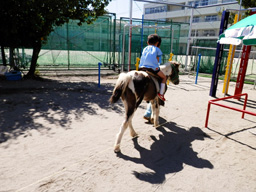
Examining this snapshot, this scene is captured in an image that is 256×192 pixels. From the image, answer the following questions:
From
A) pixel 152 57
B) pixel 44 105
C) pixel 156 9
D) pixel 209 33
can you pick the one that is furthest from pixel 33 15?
pixel 156 9

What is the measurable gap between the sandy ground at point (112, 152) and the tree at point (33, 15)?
354 cm

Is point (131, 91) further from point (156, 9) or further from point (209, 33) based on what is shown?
point (156, 9)

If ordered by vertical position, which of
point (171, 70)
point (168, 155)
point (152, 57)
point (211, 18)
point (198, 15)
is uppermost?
point (198, 15)

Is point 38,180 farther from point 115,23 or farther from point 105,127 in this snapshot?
point 115,23

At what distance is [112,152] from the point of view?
3.45 metres

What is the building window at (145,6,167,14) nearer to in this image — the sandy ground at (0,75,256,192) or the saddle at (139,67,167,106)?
the sandy ground at (0,75,256,192)

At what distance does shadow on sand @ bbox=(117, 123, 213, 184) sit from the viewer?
294 cm

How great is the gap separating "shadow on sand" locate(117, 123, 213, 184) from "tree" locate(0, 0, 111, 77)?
695 centimetres

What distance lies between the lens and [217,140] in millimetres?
4113

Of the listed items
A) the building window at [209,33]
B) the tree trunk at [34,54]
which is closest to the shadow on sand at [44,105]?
the tree trunk at [34,54]

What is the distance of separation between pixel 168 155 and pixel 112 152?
3.35 ft

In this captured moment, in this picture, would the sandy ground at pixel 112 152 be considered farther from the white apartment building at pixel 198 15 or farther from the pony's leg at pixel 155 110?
the white apartment building at pixel 198 15

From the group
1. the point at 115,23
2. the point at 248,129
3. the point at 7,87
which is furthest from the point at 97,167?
the point at 115,23

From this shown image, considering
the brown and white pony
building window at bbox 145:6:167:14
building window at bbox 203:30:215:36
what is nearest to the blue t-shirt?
the brown and white pony
